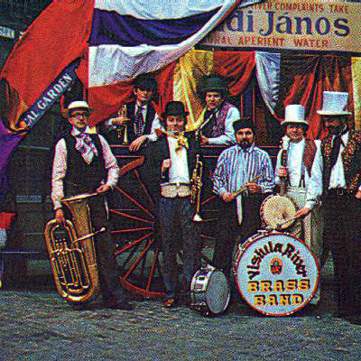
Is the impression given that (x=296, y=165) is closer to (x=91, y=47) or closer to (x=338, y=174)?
(x=338, y=174)

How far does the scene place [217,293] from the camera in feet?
26.7

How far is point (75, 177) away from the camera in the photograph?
8.48 m

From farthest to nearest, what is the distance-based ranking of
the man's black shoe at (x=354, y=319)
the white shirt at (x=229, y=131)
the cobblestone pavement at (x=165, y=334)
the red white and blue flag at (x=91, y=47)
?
the white shirt at (x=229, y=131) < the red white and blue flag at (x=91, y=47) < the man's black shoe at (x=354, y=319) < the cobblestone pavement at (x=165, y=334)

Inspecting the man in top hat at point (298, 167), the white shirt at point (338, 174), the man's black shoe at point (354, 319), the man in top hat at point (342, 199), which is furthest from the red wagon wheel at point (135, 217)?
the man's black shoe at point (354, 319)

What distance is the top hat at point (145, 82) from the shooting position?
9078mm

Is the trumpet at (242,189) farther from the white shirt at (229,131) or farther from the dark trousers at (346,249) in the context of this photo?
the dark trousers at (346,249)

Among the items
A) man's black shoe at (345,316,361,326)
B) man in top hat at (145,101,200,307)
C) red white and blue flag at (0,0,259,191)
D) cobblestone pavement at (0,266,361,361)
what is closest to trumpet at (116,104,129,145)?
red white and blue flag at (0,0,259,191)

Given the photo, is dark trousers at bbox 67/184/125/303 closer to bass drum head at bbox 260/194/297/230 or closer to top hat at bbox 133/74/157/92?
top hat at bbox 133/74/157/92

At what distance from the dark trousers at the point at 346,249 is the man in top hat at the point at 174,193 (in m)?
1.46

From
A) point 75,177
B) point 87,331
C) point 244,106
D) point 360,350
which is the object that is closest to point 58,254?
point 75,177

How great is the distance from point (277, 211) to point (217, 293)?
1006 millimetres

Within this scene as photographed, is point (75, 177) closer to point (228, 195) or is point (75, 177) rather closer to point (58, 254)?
point (58, 254)

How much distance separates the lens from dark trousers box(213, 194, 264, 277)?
28.6 feet

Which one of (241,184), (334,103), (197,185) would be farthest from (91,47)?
(334,103)
